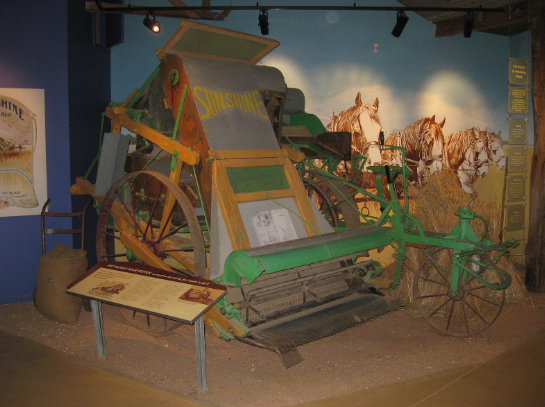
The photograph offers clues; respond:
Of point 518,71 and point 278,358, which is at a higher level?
point 518,71

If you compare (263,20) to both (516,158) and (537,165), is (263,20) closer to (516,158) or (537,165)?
(516,158)

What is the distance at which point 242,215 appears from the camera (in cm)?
379

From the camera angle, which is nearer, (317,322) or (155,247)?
(317,322)

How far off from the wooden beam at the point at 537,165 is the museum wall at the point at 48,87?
5.15 meters

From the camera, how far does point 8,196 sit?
16.2ft

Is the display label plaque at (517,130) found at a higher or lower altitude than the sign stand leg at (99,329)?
higher

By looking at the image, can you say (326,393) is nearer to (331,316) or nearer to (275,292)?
(331,316)

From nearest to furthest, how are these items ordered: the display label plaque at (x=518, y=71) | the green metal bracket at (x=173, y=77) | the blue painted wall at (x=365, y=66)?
the green metal bracket at (x=173, y=77) → the display label plaque at (x=518, y=71) → the blue painted wall at (x=365, y=66)

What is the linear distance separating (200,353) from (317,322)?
0.91 metres

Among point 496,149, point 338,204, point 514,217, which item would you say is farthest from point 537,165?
point 338,204

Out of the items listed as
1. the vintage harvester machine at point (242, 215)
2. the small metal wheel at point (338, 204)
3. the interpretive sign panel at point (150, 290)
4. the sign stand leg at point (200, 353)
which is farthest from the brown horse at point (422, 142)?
the sign stand leg at point (200, 353)

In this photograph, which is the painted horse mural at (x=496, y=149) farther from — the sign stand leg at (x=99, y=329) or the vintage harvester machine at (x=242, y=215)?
the sign stand leg at (x=99, y=329)

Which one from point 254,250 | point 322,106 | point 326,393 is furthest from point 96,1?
point 326,393

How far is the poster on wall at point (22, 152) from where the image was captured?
192 inches
